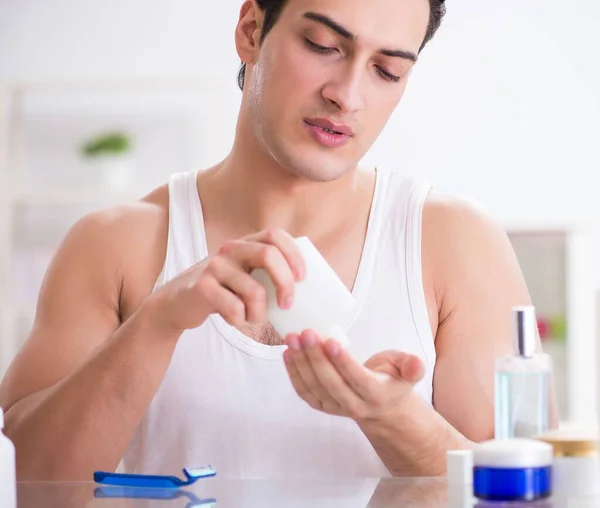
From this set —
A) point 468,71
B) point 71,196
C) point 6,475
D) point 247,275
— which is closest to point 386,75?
point 247,275

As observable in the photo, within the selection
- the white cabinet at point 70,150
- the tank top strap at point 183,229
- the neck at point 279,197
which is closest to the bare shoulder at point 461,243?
the neck at point 279,197

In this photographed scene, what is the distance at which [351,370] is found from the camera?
3.21ft

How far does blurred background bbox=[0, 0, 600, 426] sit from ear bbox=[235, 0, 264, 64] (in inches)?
95.7

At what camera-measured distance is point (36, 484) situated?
1.16 meters

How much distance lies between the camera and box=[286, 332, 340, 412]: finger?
38.8 inches

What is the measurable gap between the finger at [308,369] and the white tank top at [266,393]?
1.34 ft

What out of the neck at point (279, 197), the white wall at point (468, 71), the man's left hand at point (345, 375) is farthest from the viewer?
the white wall at point (468, 71)

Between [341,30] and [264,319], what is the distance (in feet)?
1.39

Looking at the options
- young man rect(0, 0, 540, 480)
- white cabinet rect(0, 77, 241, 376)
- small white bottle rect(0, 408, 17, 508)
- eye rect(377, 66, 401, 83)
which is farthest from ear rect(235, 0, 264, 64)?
white cabinet rect(0, 77, 241, 376)

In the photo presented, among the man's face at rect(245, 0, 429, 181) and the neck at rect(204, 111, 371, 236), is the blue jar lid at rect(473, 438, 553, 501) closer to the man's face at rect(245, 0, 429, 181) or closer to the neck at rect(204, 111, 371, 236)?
the man's face at rect(245, 0, 429, 181)

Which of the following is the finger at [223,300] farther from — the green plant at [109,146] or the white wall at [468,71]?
the white wall at [468,71]

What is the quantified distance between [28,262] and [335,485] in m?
3.15

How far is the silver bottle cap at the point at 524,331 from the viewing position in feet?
3.19

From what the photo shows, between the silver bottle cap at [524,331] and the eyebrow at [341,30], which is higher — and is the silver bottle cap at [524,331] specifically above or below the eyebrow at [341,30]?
below
